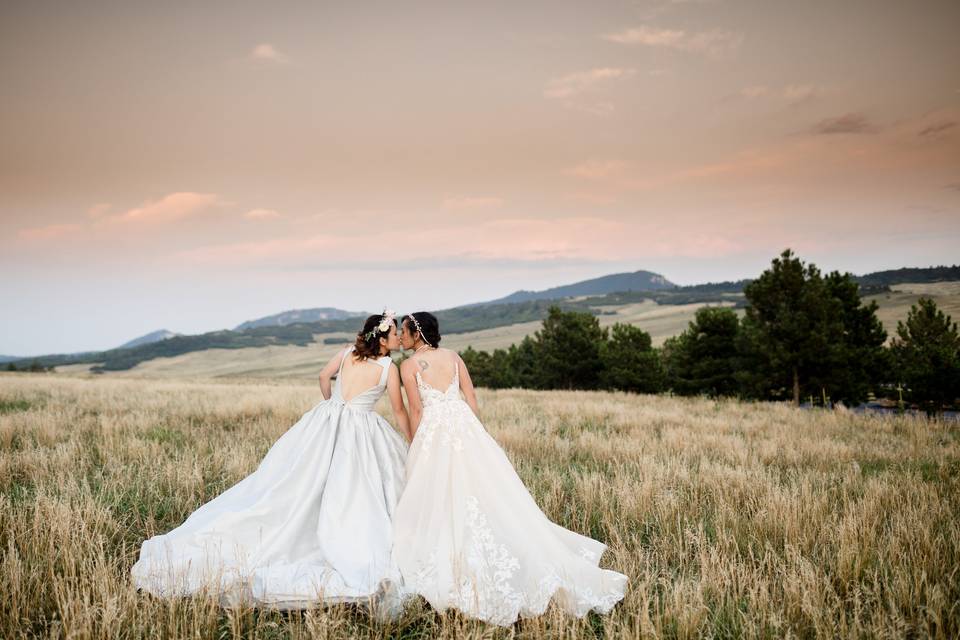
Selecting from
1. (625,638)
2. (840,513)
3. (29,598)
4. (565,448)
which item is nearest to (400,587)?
(625,638)

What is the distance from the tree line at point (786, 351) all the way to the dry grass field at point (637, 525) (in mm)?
15145

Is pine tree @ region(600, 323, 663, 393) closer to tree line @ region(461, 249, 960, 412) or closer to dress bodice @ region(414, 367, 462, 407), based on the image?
tree line @ region(461, 249, 960, 412)

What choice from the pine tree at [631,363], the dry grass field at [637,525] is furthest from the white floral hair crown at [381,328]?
the pine tree at [631,363]

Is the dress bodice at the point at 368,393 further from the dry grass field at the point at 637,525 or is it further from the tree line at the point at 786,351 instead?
the tree line at the point at 786,351

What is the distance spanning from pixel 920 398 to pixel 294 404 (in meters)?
32.3

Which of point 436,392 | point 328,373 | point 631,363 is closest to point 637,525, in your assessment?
point 436,392

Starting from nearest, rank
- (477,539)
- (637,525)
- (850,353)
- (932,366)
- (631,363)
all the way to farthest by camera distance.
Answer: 1. (477,539)
2. (637,525)
3. (932,366)
4. (850,353)
5. (631,363)

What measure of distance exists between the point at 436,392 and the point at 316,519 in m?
1.73

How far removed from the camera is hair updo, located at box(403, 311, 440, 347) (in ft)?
18.0

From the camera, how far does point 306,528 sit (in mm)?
5012

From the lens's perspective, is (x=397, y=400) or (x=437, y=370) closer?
(x=437, y=370)

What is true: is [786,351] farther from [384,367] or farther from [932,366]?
[384,367]

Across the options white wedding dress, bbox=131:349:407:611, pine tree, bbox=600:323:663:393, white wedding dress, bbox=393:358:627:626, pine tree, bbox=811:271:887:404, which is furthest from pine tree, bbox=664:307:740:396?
white wedding dress, bbox=131:349:407:611

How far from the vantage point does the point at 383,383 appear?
5898 mm
